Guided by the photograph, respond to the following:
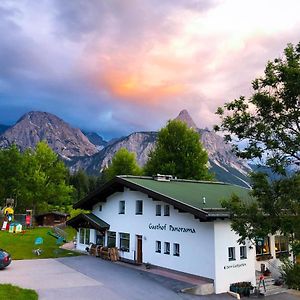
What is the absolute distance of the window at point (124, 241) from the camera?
97.9ft

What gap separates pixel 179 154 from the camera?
166 feet

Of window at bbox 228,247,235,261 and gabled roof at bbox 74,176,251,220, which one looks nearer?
gabled roof at bbox 74,176,251,220

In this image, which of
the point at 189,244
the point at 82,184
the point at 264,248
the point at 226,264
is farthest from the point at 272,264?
the point at 82,184

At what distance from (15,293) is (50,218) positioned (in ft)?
153

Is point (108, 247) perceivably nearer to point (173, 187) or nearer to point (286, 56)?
point (173, 187)

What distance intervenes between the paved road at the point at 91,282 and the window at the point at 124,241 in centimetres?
223

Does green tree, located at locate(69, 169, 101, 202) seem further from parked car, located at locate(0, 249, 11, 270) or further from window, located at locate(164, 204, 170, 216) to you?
window, located at locate(164, 204, 170, 216)

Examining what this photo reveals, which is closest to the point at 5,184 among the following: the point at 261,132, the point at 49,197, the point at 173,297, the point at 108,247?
the point at 49,197

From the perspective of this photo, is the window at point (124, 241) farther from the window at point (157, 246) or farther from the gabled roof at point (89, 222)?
the window at point (157, 246)

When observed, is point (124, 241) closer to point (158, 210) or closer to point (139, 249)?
point (139, 249)

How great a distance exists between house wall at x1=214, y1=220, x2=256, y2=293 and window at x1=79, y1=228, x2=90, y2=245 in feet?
51.5

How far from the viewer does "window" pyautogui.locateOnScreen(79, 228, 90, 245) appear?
3456 cm

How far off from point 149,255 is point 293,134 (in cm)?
1632

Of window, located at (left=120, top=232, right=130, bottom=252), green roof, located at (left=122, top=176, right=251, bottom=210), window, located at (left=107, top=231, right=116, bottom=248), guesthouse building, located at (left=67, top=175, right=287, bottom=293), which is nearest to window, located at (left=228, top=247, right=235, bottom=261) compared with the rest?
guesthouse building, located at (left=67, top=175, right=287, bottom=293)
